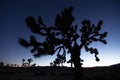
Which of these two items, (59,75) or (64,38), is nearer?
(64,38)

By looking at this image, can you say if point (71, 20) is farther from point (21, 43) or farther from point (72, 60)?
point (21, 43)

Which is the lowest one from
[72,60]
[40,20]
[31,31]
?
[72,60]

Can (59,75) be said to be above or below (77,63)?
below

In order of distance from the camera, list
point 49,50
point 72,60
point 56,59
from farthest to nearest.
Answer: point 56,59 < point 72,60 < point 49,50

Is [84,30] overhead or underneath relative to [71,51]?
overhead

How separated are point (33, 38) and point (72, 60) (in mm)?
4817

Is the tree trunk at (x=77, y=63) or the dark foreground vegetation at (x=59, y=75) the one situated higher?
the tree trunk at (x=77, y=63)

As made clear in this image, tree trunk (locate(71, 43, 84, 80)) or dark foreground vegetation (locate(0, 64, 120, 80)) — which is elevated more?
tree trunk (locate(71, 43, 84, 80))

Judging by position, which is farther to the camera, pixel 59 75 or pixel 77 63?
pixel 59 75

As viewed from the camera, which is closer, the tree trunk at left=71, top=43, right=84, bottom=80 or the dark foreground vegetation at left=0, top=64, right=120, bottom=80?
the tree trunk at left=71, top=43, right=84, bottom=80

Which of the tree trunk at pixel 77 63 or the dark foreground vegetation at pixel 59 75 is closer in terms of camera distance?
the tree trunk at pixel 77 63

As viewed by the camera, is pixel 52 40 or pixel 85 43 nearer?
pixel 52 40

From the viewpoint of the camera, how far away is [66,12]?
591 inches

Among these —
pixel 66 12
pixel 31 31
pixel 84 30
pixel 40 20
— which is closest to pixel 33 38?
pixel 31 31
